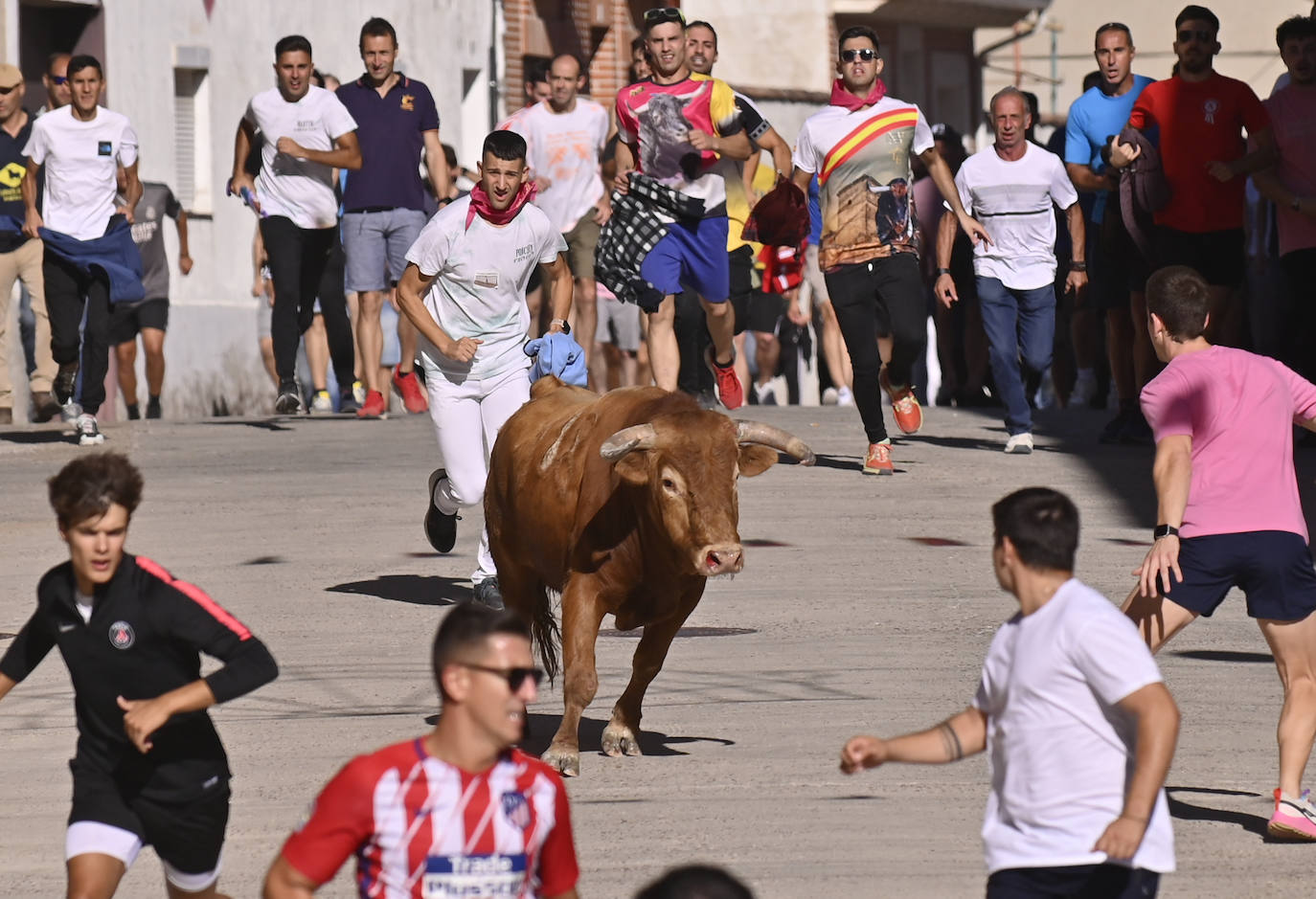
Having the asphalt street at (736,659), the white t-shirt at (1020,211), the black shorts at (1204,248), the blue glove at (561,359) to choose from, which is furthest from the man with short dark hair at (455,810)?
the white t-shirt at (1020,211)

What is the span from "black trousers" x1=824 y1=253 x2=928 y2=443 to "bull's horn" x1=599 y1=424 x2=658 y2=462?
643cm

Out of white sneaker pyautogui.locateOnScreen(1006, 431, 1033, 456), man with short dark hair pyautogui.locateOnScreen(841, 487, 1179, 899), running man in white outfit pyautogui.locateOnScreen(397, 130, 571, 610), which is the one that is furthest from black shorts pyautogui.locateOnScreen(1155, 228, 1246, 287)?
man with short dark hair pyautogui.locateOnScreen(841, 487, 1179, 899)

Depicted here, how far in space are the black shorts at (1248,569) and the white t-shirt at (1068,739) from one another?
7.92ft

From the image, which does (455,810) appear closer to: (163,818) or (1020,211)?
(163,818)

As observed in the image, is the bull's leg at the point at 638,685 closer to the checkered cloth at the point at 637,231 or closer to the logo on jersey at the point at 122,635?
the logo on jersey at the point at 122,635

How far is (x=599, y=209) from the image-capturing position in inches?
736

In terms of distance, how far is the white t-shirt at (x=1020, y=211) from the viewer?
17.0 meters

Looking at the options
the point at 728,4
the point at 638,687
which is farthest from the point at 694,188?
the point at 728,4

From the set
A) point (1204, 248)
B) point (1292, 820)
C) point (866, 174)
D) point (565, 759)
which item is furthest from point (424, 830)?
point (1204, 248)

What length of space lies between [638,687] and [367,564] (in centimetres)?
470

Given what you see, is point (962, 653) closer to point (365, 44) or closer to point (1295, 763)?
point (1295, 763)

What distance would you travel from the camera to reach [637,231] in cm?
1557

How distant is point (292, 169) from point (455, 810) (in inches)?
537

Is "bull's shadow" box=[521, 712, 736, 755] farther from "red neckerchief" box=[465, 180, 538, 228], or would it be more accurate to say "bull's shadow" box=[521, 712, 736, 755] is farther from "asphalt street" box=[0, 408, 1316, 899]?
"red neckerchief" box=[465, 180, 538, 228]
